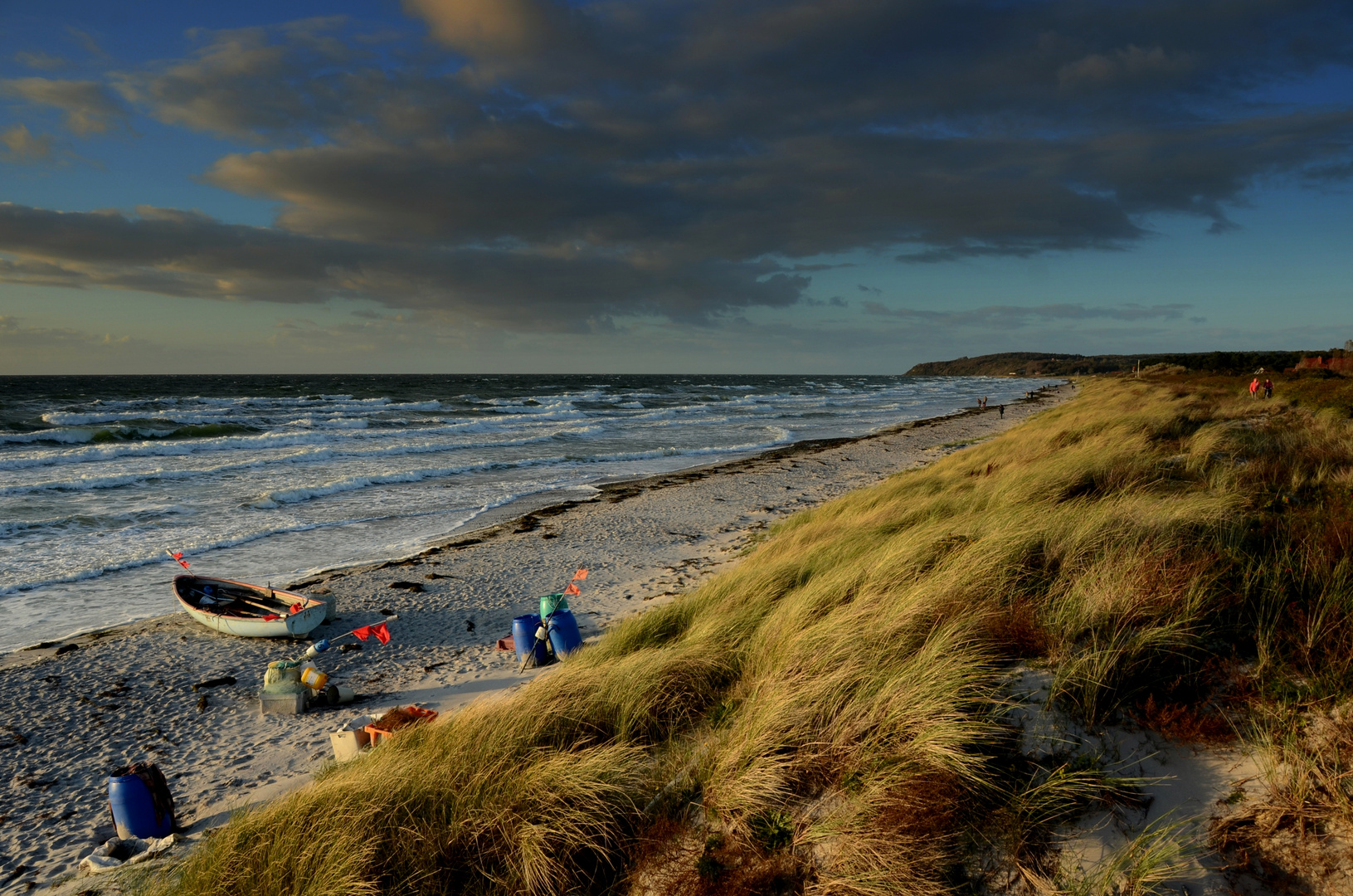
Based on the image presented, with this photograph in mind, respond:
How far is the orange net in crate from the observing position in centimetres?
596

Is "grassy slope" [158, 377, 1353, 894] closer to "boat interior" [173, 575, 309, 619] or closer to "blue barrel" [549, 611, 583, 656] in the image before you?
"blue barrel" [549, 611, 583, 656]

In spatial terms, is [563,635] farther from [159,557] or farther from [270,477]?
[270,477]

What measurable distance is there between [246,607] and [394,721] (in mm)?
5937

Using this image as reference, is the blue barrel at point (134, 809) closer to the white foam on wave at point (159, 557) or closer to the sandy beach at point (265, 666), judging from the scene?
the sandy beach at point (265, 666)

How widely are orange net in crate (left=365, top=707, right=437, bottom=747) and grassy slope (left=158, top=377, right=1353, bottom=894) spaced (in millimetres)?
1132

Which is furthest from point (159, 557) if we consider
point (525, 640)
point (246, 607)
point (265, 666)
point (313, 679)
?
point (525, 640)

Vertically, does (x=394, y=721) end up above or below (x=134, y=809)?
above

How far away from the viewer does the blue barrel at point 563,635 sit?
28.1 feet

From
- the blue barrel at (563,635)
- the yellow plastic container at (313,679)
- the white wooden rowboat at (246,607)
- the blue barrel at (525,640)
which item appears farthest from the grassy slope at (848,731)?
the white wooden rowboat at (246,607)

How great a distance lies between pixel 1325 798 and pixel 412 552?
569 inches

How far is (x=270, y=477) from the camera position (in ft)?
77.0

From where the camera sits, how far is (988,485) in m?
10.9

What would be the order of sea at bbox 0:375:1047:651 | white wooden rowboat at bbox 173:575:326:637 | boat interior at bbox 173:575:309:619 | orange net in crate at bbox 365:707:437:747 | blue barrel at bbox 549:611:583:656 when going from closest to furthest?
orange net in crate at bbox 365:707:437:747
blue barrel at bbox 549:611:583:656
white wooden rowboat at bbox 173:575:326:637
boat interior at bbox 173:575:309:619
sea at bbox 0:375:1047:651

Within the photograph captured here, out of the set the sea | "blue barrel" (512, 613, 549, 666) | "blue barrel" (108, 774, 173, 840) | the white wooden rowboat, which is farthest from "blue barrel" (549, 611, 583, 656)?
the sea
